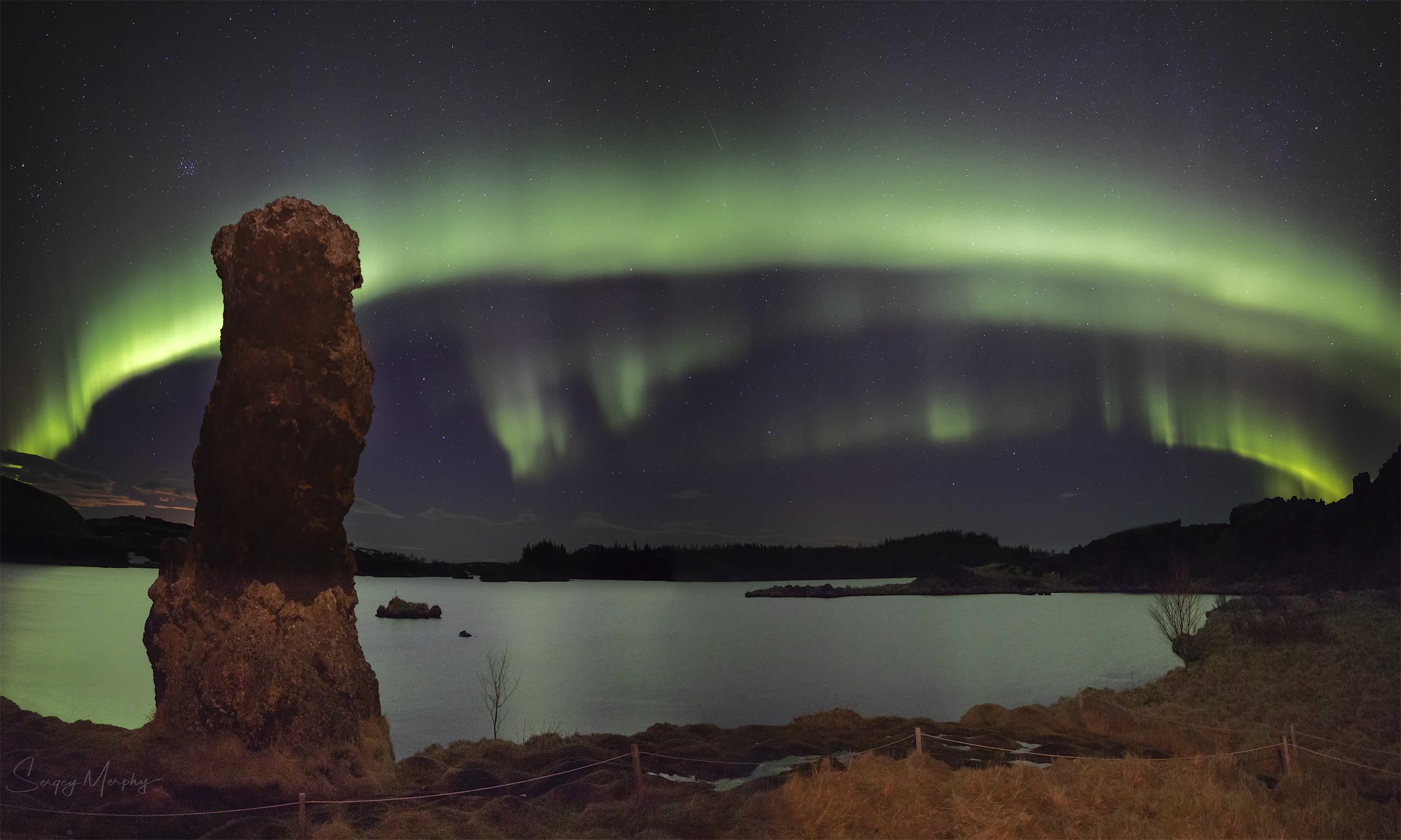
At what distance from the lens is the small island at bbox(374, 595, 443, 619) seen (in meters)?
67.9

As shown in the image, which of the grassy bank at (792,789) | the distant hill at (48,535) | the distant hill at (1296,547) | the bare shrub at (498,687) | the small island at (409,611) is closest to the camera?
the grassy bank at (792,789)

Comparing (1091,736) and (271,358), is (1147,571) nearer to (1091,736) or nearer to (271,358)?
(1091,736)

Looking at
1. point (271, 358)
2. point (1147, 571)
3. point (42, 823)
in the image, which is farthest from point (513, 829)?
point (1147, 571)

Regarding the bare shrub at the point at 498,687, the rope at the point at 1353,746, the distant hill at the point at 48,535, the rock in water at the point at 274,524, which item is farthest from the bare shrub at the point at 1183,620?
the distant hill at the point at 48,535

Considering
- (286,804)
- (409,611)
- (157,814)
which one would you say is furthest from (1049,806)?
(409,611)

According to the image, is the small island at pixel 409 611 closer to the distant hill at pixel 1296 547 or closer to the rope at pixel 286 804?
the distant hill at pixel 1296 547

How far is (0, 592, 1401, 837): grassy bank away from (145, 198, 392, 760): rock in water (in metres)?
0.77

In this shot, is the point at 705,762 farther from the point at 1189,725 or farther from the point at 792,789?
the point at 1189,725

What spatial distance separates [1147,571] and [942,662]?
38.2 ft

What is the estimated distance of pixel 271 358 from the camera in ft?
41.2
